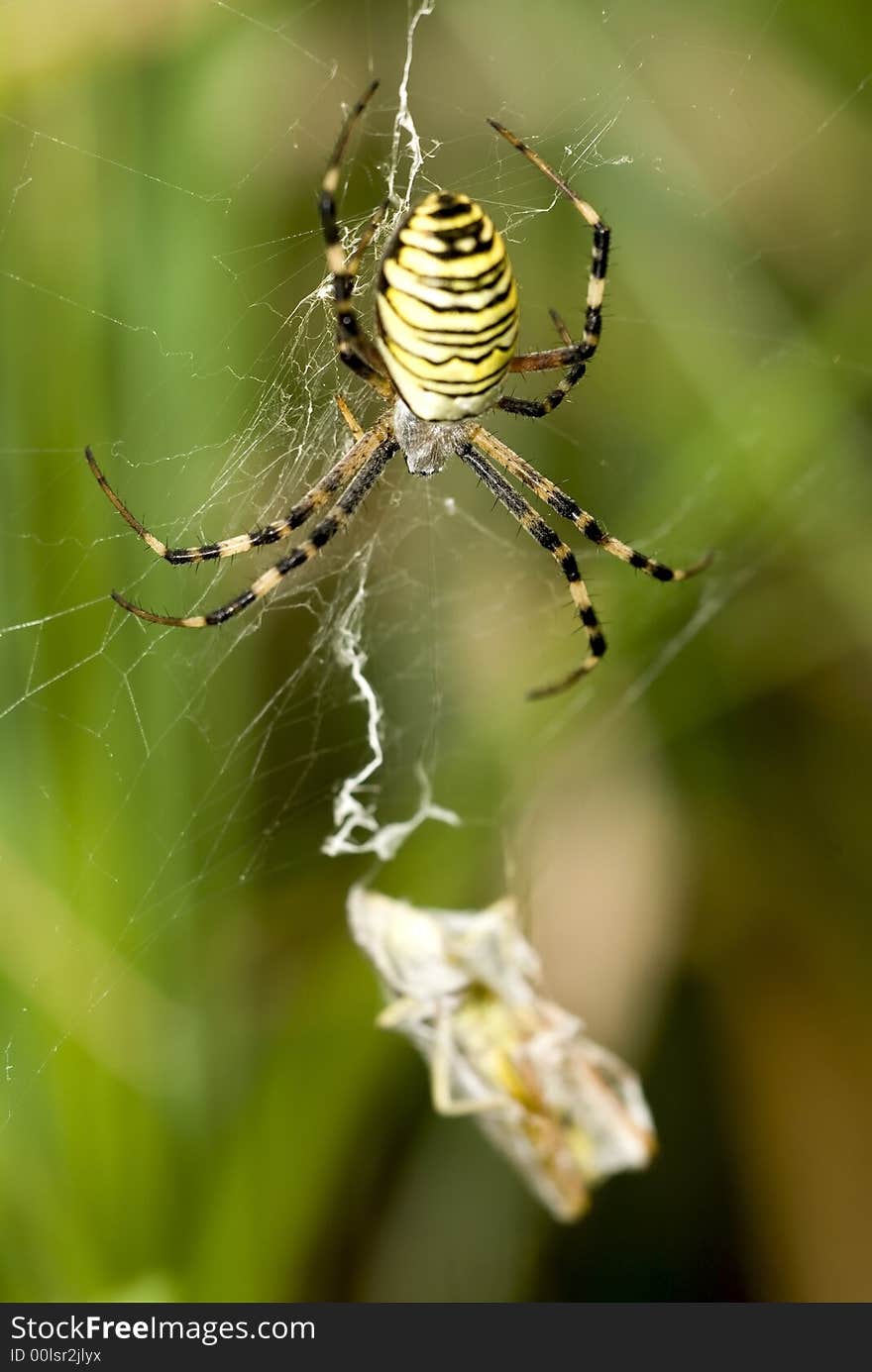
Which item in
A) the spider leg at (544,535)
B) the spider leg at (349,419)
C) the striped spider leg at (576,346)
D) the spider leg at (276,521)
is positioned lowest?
the spider leg at (276,521)

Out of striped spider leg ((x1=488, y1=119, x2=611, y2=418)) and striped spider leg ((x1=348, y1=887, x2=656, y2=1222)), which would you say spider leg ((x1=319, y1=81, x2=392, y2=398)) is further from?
striped spider leg ((x1=348, y1=887, x2=656, y2=1222))

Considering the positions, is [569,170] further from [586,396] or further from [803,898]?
[803,898]

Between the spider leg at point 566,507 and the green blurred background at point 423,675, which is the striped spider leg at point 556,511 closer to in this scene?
the spider leg at point 566,507

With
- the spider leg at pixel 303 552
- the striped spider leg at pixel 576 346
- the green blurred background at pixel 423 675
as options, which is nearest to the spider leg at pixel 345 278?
the green blurred background at pixel 423 675

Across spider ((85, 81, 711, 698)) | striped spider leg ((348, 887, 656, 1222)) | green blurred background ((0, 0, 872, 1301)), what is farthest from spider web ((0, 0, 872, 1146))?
striped spider leg ((348, 887, 656, 1222))

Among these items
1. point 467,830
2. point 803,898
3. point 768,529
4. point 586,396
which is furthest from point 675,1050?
point 586,396

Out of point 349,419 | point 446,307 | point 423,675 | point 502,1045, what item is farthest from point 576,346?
point 502,1045
